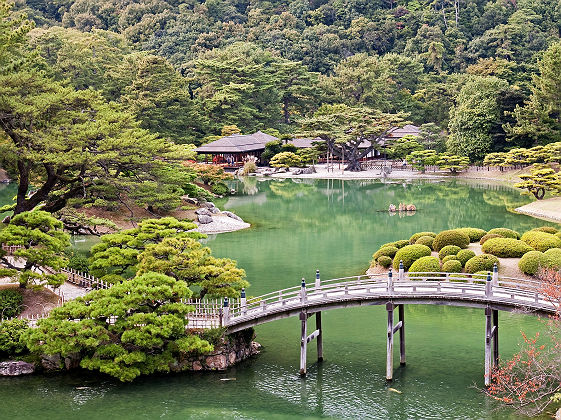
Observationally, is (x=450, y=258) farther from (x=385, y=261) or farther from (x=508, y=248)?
(x=385, y=261)

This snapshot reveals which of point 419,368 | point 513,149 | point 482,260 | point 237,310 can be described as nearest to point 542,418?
point 419,368

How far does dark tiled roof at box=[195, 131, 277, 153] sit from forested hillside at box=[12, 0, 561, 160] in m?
3.78

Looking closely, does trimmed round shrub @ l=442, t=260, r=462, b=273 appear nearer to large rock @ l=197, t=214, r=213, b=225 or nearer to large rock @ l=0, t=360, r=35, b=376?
large rock @ l=0, t=360, r=35, b=376

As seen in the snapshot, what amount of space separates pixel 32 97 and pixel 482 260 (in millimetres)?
19708

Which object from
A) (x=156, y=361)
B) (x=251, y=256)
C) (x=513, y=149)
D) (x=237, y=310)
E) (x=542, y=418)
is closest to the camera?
(x=542, y=418)

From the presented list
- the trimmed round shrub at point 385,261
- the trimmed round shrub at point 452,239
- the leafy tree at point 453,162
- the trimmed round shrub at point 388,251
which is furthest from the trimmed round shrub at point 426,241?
the leafy tree at point 453,162

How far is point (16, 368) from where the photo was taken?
82.4 ft

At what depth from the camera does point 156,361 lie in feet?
81.9

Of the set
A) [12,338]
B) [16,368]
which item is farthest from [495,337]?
[12,338]

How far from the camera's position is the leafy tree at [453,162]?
77.8 m

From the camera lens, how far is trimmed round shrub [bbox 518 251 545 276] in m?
32.8

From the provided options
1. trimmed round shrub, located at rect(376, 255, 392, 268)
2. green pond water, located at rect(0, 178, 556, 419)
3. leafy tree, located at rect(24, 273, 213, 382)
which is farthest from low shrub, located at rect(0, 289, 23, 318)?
trimmed round shrub, located at rect(376, 255, 392, 268)

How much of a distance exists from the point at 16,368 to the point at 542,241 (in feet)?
73.0

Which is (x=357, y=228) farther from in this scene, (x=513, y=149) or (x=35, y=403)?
(x=35, y=403)
